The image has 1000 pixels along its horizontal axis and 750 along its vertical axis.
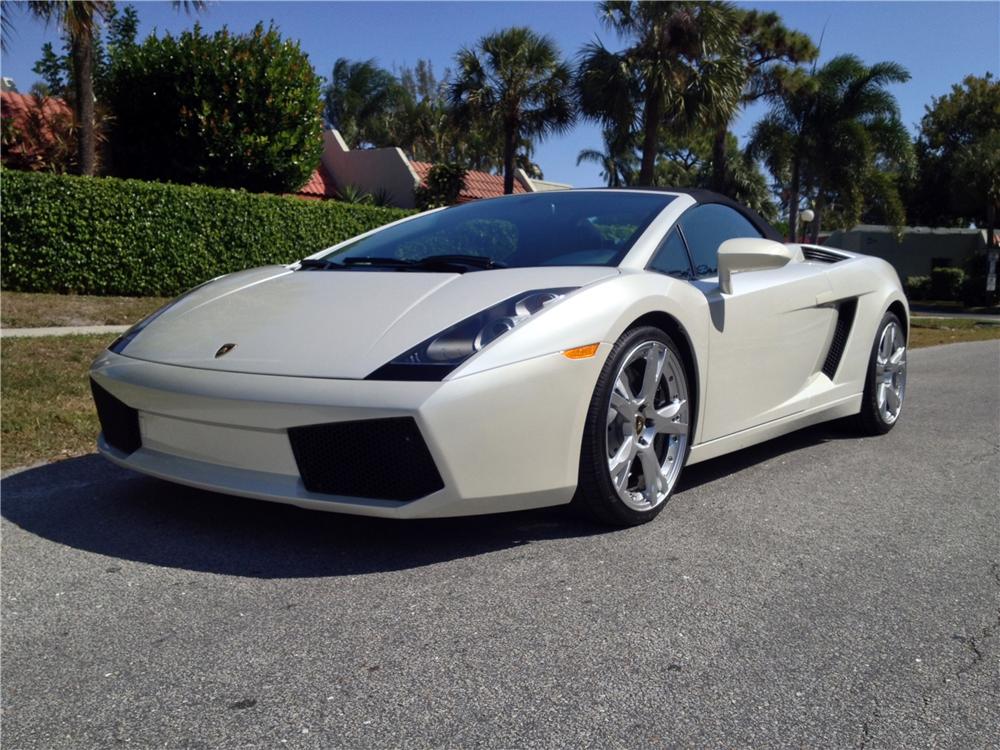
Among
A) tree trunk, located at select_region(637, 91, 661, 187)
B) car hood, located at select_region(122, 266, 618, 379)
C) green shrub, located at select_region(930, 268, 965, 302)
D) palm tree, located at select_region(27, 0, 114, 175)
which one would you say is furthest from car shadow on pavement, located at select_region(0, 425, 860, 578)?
green shrub, located at select_region(930, 268, 965, 302)

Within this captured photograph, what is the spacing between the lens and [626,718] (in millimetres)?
2098

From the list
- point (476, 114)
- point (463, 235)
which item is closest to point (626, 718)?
point (463, 235)

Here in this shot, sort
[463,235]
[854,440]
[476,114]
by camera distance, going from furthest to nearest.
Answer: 1. [476,114]
2. [854,440]
3. [463,235]

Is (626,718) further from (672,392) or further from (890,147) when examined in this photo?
(890,147)

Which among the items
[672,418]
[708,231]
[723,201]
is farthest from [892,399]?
[672,418]

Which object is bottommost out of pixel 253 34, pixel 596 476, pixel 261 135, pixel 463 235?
pixel 596 476

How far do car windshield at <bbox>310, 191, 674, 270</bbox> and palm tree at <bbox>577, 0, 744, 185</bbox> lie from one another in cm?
1770

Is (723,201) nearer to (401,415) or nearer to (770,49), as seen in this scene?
(401,415)

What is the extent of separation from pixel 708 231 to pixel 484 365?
1.74m

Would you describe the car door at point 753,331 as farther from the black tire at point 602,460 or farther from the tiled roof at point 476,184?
the tiled roof at point 476,184

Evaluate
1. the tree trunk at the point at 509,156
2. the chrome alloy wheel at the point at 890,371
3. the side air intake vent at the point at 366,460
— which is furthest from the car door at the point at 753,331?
the tree trunk at the point at 509,156

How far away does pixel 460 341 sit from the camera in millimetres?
3012

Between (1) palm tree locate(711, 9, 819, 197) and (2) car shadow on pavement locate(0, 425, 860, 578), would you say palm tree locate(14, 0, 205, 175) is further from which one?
(1) palm tree locate(711, 9, 819, 197)

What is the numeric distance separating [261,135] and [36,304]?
25.5ft
